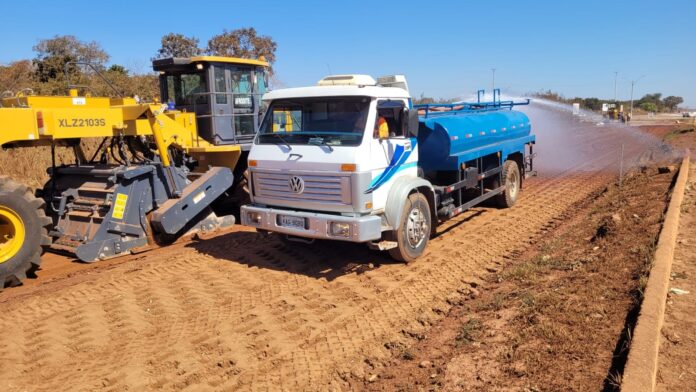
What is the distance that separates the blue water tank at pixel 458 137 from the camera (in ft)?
28.1

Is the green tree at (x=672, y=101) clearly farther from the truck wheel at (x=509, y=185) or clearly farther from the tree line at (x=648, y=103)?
the truck wheel at (x=509, y=185)

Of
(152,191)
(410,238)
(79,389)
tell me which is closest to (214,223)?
(152,191)

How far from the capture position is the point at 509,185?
37.1 ft

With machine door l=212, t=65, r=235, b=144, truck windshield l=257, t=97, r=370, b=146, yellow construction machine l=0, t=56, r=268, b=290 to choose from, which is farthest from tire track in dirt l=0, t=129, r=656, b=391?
machine door l=212, t=65, r=235, b=144

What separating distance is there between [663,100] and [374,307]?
128 metres

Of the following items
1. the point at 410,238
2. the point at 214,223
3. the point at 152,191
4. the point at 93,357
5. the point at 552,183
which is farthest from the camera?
the point at 552,183

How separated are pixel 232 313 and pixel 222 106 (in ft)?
17.9

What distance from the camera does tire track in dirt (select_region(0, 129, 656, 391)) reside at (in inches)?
181

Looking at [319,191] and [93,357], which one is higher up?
[319,191]

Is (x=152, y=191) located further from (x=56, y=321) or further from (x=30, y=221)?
Result: (x=56, y=321)

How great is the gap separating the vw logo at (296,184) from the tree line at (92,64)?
12.1 m

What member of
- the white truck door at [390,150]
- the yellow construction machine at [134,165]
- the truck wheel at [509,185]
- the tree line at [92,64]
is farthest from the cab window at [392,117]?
the tree line at [92,64]

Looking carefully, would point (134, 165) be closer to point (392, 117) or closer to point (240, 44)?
point (392, 117)

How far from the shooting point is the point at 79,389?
4.36 metres
